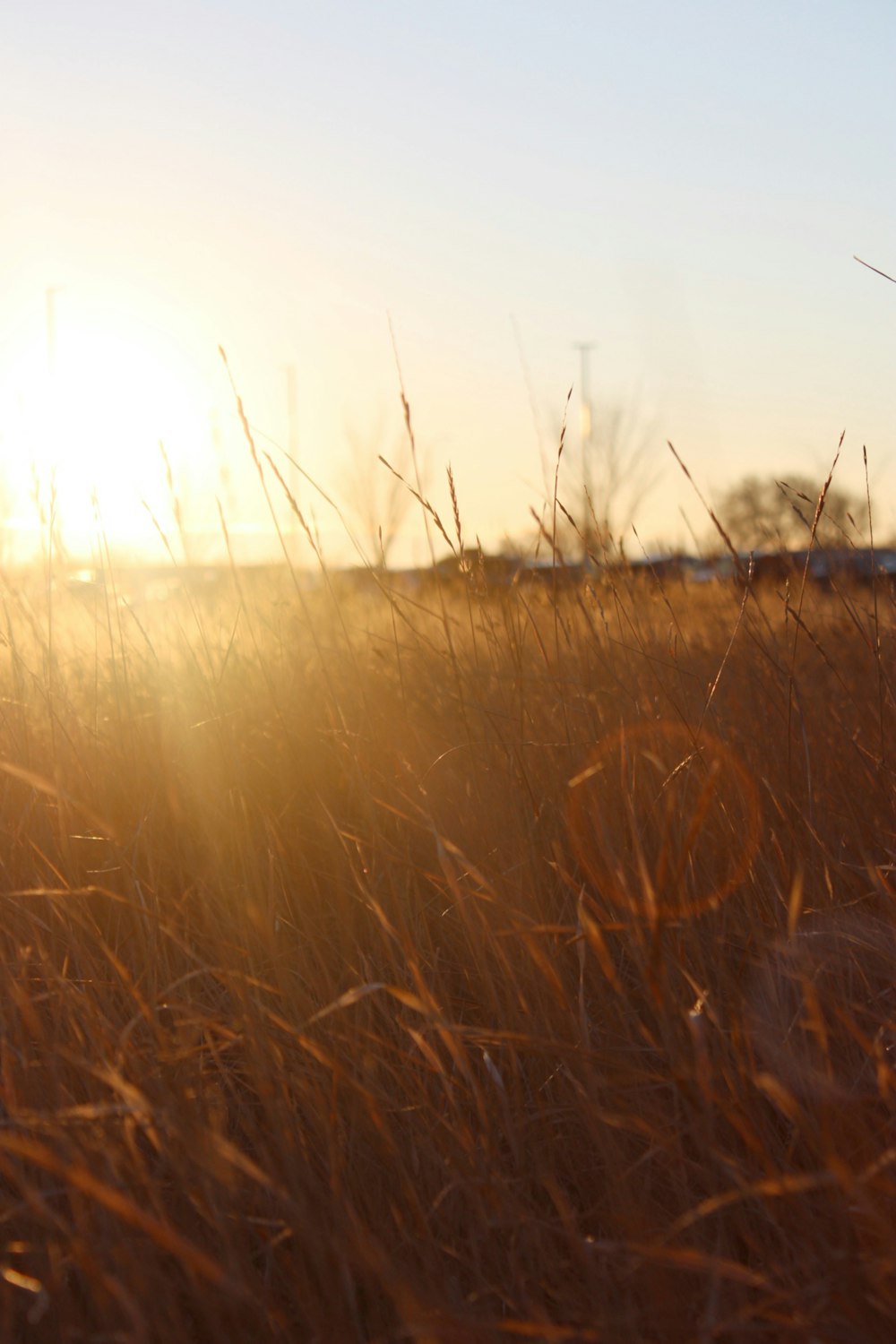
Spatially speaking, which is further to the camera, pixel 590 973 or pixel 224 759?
pixel 224 759

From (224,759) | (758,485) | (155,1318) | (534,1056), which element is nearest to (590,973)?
(534,1056)

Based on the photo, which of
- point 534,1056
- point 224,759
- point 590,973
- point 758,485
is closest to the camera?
point 534,1056

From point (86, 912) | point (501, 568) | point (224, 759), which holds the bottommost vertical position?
point (86, 912)

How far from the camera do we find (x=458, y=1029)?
35.3 inches

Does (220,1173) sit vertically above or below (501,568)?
below

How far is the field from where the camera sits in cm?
78

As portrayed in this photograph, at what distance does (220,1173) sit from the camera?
31.5 inches

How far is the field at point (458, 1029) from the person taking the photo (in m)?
0.78

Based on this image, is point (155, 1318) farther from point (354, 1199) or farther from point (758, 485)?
point (758, 485)

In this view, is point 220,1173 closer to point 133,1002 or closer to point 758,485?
point 133,1002

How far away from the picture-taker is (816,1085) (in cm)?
93

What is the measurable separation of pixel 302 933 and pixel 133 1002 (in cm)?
22

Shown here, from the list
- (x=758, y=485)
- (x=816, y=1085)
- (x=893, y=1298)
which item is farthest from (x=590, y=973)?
(x=758, y=485)

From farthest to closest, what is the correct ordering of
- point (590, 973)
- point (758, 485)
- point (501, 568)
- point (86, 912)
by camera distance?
point (758, 485) → point (501, 568) → point (86, 912) → point (590, 973)
